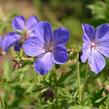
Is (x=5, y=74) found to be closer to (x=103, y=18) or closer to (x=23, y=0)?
(x=103, y=18)

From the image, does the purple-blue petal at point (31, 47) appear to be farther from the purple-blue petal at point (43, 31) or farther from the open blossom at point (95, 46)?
the open blossom at point (95, 46)

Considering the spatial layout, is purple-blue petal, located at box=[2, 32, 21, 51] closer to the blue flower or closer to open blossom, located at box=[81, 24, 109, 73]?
the blue flower

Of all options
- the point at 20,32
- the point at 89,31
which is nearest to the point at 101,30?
the point at 89,31

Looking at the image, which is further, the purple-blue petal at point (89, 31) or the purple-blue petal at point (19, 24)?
the purple-blue petal at point (19, 24)

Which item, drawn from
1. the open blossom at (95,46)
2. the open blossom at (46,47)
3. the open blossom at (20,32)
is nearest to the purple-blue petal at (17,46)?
the open blossom at (20,32)

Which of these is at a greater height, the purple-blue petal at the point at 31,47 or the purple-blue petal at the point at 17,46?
the purple-blue petal at the point at 31,47

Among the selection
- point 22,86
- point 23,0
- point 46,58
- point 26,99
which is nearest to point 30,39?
point 46,58

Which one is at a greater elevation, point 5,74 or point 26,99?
point 5,74
